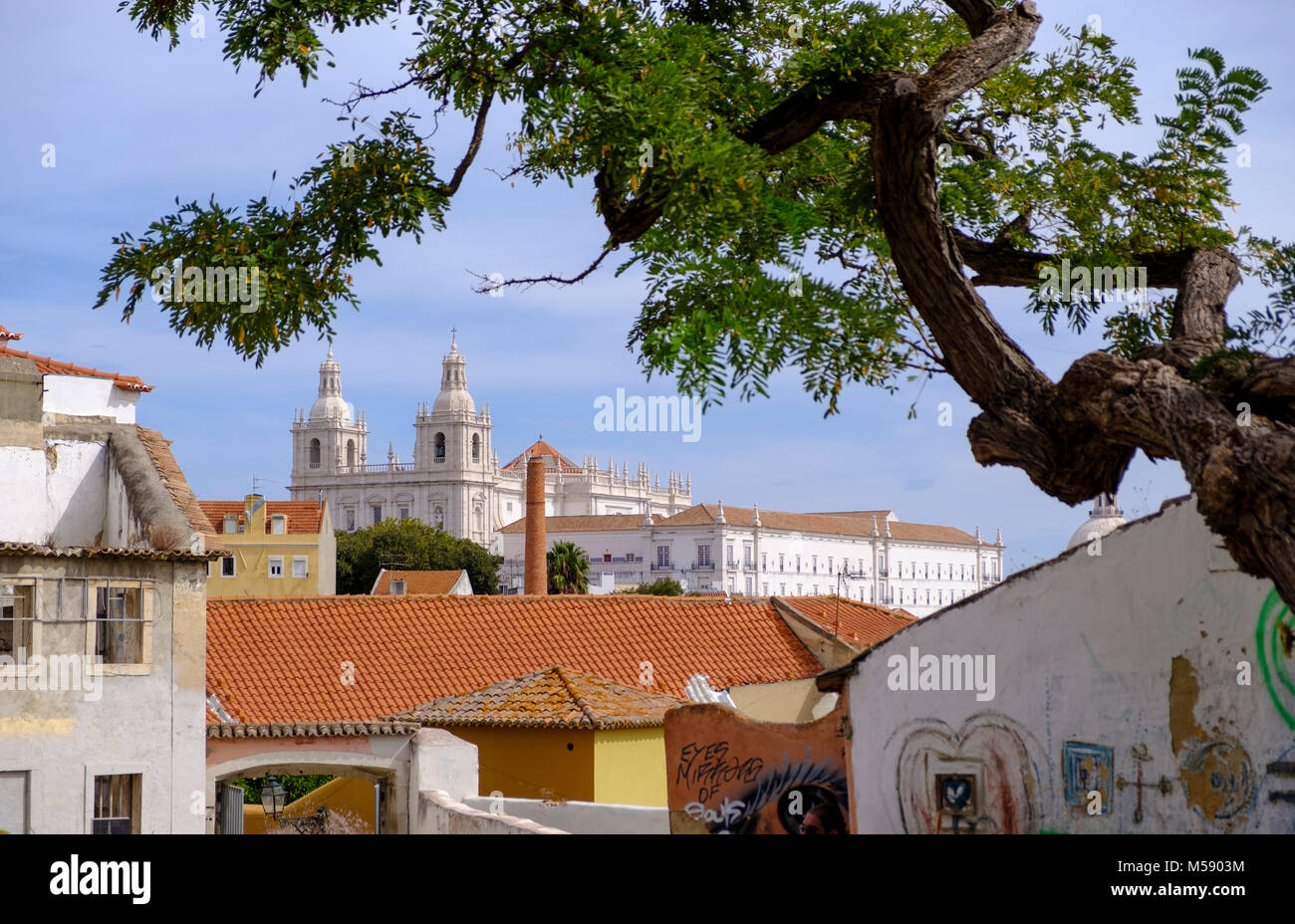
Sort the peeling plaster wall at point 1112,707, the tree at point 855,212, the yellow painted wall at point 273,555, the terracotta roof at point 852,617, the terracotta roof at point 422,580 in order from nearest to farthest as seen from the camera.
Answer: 1. the tree at point 855,212
2. the peeling plaster wall at point 1112,707
3. the terracotta roof at point 852,617
4. the yellow painted wall at point 273,555
5. the terracotta roof at point 422,580

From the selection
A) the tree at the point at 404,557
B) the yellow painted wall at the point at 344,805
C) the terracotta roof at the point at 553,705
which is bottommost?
the yellow painted wall at the point at 344,805

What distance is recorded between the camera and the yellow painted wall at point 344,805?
2812 cm

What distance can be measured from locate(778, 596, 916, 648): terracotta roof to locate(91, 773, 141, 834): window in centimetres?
1621

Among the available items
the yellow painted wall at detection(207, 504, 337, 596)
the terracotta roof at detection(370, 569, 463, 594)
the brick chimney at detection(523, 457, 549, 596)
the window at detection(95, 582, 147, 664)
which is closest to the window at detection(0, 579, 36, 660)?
the window at detection(95, 582, 147, 664)

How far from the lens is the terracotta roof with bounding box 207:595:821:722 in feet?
86.6

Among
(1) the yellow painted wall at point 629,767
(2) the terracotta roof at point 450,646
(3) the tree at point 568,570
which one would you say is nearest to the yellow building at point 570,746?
(1) the yellow painted wall at point 629,767

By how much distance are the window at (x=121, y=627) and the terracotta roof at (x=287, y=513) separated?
68442 mm

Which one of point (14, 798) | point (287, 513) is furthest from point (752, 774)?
point (287, 513)

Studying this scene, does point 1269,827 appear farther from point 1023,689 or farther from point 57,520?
point 57,520

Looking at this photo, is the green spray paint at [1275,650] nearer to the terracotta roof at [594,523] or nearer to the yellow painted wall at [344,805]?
the yellow painted wall at [344,805]

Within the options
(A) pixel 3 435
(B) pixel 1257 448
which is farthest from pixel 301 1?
(A) pixel 3 435

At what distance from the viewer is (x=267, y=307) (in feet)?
24.3

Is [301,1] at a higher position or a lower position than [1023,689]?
higher

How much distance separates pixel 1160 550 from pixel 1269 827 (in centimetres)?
210
